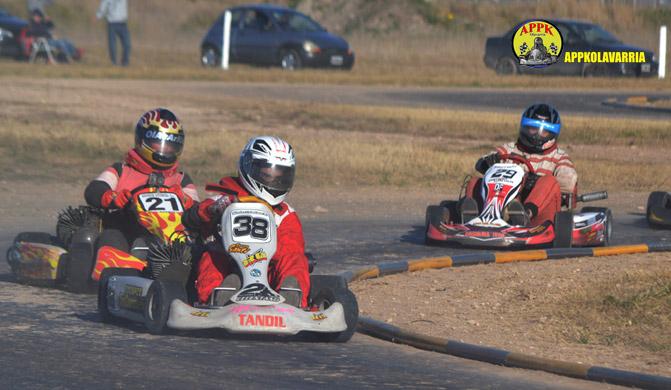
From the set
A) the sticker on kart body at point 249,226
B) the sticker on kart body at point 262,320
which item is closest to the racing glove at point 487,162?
the sticker on kart body at point 249,226

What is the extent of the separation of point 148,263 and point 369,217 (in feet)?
19.0

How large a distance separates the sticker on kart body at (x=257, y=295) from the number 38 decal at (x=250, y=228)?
1.10ft

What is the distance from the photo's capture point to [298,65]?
33.6 metres

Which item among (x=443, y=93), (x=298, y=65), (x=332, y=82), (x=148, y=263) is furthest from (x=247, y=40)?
(x=148, y=263)

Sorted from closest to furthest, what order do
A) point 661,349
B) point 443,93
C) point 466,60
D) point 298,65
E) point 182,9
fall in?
point 661,349 < point 443,93 < point 298,65 < point 466,60 < point 182,9

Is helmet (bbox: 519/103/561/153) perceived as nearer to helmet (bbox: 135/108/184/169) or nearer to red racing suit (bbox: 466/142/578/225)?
red racing suit (bbox: 466/142/578/225)

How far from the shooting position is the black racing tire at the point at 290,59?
33562mm

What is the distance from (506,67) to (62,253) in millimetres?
25833

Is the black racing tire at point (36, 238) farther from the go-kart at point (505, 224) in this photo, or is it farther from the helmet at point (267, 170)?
the go-kart at point (505, 224)

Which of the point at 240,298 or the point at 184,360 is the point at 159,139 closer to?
the point at 240,298

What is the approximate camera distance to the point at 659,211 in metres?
13.7

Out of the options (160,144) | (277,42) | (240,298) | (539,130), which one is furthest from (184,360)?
(277,42)

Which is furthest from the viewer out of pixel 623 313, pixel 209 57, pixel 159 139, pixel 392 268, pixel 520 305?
pixel 209 57

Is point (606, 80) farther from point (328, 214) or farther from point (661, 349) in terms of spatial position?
point (661, 349)
